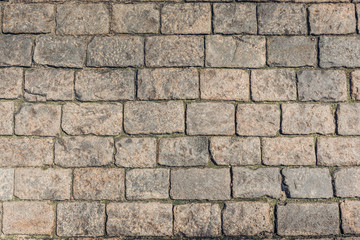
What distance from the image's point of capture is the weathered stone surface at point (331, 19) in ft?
9.76

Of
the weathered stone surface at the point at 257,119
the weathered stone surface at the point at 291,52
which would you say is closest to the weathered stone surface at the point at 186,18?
the weathered stone surface at the point at 291,52

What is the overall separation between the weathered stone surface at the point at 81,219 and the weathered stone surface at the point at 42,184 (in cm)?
13

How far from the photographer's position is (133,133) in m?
2.88

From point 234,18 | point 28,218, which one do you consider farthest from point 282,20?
point 28,218

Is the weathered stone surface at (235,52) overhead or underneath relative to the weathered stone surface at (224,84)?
overhead

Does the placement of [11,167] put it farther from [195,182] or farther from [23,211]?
[195,182]

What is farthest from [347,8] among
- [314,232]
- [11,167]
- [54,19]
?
[11,167]

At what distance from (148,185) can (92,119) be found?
0.84 meters

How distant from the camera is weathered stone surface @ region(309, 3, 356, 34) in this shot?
2.97m

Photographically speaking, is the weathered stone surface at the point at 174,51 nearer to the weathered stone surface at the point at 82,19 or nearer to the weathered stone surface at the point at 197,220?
the weathered stone surface at the point at 82,19

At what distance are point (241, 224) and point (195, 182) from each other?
0.58 m

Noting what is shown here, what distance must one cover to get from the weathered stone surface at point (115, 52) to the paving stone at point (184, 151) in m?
0.84

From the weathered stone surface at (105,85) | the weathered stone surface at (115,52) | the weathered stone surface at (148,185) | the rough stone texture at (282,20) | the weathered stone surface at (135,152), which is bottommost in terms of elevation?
the weathered stone surface at (148,185)

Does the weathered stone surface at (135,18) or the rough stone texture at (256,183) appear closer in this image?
the rough stone texture at (256,183)
